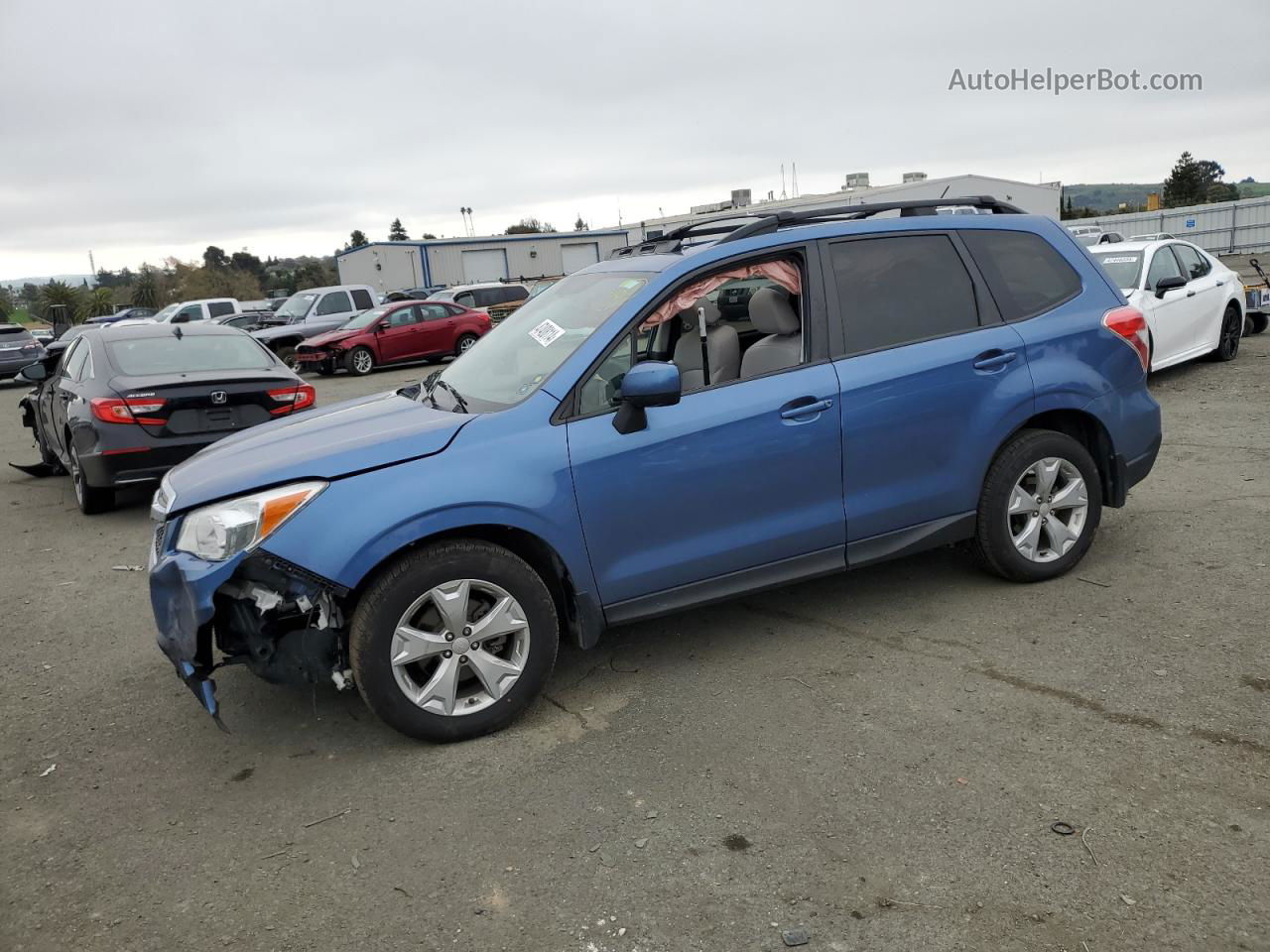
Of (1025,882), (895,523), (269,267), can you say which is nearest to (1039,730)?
(1025,882)

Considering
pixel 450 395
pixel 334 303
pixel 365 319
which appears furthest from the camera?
pixel 334 303

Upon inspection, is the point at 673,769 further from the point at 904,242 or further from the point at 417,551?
the point at 904,242

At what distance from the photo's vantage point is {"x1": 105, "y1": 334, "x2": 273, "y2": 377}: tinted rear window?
26.7ft

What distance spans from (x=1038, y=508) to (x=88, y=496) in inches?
293

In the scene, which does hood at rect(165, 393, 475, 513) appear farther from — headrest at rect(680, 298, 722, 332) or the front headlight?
headrest at rect(680, 298, 722, 332)

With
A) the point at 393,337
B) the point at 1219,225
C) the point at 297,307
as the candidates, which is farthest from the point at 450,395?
the point at 1219,225

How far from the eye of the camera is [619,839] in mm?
3129

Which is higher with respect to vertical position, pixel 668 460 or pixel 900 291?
pixel 900 291

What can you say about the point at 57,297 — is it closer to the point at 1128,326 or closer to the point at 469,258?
the point at 469,258

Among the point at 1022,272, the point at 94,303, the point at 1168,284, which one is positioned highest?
the point at 94,303

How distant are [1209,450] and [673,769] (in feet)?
20.3

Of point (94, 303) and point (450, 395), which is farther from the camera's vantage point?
point (94, 303)

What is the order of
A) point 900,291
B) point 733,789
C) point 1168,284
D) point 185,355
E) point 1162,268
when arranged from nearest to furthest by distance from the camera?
1. point 733,789
2. point 900,291
3. point 185,355
4. point 1168,284
5. point 1162,268

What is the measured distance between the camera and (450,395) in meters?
4.52
